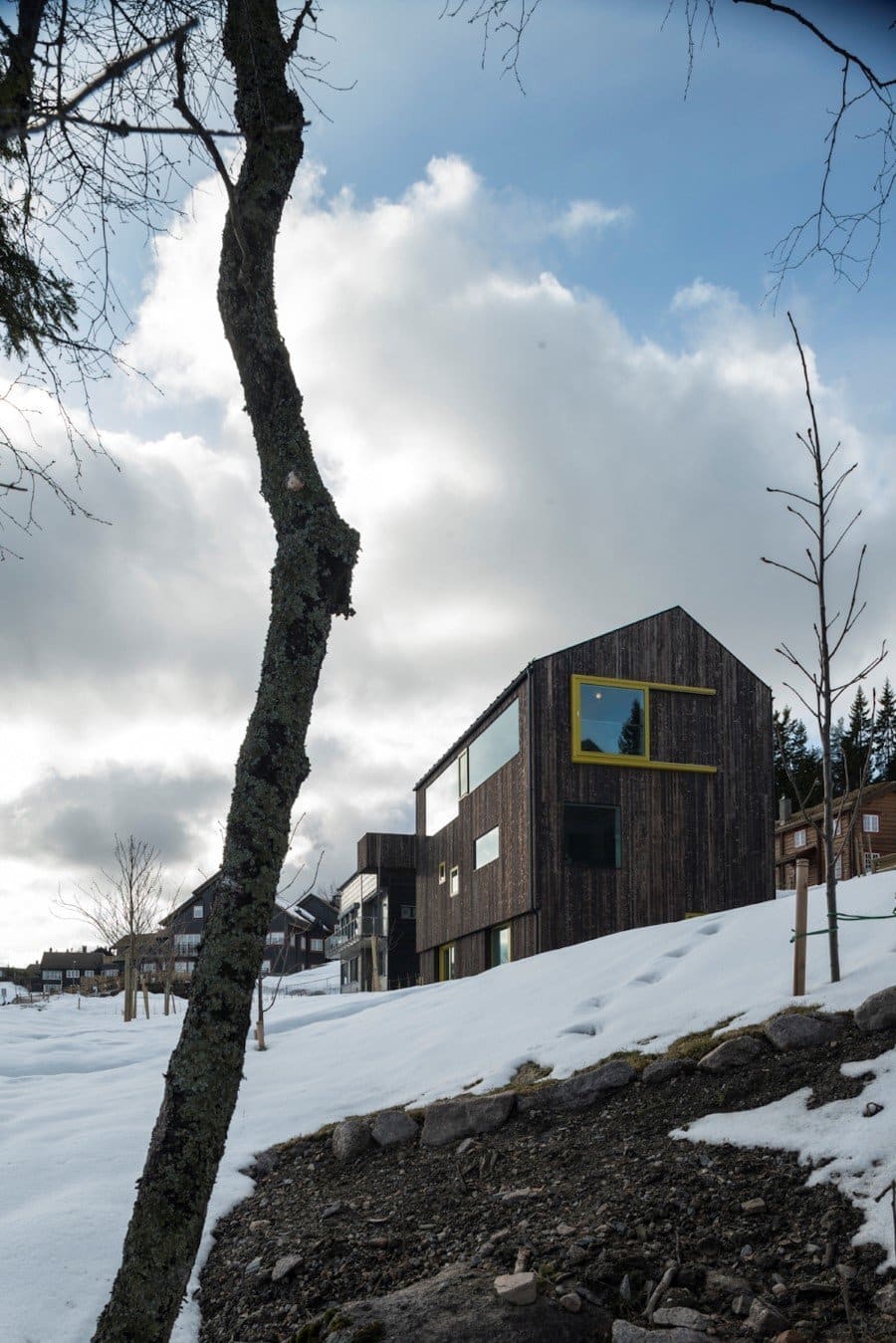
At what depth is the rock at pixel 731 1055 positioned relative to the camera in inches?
241

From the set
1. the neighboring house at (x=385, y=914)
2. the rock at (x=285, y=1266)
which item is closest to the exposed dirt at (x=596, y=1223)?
the rock at (x=285, y=1266)

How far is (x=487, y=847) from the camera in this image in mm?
21375

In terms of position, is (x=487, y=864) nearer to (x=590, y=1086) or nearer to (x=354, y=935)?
(x=590, y=1086)

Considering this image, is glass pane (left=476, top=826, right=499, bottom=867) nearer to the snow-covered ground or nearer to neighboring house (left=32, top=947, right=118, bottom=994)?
the snow-covered ground

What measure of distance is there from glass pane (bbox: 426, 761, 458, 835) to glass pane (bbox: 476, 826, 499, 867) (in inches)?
91.3

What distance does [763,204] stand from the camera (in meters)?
4.91

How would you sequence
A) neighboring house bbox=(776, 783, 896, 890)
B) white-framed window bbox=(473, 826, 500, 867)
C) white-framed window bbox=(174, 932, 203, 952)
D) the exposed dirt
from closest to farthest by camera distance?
the exposed dirt < white-framed window bbox=(473, 826, 500, 867) < neighboring house bbox=(776, 783, 896, 890) < white-framed window bbox=(174, 932, 203, 952)

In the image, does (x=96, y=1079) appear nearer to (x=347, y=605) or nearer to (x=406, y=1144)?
(x=406, y=1144)

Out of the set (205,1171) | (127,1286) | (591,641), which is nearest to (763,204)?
(205,1171)

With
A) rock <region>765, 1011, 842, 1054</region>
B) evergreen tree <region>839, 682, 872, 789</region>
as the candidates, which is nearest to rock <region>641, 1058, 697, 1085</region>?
rock <region>765, 1011, 842, 1054</region>

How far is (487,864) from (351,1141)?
1421cm

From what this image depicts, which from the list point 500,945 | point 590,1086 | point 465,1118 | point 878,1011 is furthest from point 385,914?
point 878,1011

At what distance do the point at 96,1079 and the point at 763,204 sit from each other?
1217cm

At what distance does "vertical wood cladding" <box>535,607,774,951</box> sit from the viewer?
18500 millimetres
